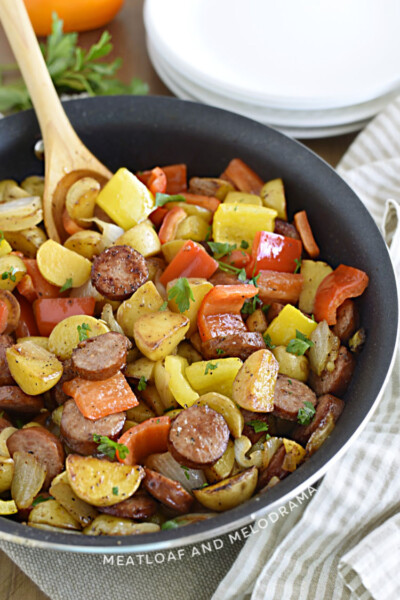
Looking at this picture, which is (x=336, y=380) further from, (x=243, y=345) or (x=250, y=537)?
(x=250, y=537)

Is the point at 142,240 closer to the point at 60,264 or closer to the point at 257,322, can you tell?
the point at 60,264

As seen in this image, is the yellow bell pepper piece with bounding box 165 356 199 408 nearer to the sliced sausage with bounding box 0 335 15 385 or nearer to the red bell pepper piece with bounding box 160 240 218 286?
the red bell pepper piece with bounding box 160 240 218 286

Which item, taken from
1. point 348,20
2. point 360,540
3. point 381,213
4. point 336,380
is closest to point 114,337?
point 336,380

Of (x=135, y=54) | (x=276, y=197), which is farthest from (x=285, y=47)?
(x=276, y=197)

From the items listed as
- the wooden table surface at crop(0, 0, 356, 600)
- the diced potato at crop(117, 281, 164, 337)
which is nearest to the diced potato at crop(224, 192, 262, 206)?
the diced potato at crop(117, 281, 164, 337)

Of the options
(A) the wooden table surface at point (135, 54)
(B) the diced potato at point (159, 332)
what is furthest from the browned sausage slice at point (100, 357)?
(A) the wooden table surface at point (135, 54)

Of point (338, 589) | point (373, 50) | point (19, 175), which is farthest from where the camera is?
point (373, 50)
